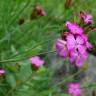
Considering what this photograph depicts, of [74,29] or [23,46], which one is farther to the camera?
[23,46]

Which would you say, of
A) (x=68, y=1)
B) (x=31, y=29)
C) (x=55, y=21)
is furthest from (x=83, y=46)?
(x=55, y=21)

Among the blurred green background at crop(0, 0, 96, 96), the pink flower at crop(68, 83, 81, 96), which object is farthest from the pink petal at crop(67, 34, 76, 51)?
the pink flower at crop(68, 83, 81, 96)

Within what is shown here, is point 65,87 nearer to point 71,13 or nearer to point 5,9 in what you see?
point 71,13

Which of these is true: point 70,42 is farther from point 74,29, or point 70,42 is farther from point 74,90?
point 74,90

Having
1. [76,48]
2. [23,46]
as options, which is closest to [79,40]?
[76,48]

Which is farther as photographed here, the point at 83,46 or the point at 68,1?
the point at 68,1

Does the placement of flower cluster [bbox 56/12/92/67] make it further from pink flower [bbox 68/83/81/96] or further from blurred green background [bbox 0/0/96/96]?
pink flower [bbox 68/83/81/96]

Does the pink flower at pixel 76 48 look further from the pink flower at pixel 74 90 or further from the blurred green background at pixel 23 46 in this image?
the pink flower at pixel 74 90

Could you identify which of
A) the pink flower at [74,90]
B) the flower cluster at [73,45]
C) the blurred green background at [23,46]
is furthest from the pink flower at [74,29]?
the pink flower at [74,90]
